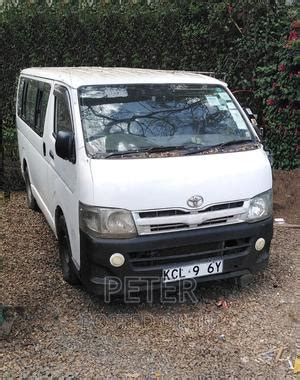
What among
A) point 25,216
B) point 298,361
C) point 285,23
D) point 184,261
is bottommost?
point 25,216

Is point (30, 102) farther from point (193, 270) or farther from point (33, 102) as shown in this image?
point (193, 270)

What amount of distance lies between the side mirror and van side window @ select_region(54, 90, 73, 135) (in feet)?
0.64

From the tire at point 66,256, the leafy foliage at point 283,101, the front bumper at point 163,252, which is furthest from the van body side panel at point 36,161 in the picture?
the leafy foliage at point 283,101

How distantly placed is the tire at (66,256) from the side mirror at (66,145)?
0.68 metres

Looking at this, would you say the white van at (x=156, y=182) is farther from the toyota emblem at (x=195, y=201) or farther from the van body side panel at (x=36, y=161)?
the van body side panel at (x=36, y=161)

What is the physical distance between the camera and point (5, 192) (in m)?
4.78

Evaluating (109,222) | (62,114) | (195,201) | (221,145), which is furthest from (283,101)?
(109,222)

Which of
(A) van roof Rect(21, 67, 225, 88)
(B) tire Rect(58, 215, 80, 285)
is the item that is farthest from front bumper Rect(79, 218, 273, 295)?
(A) van roof Rect(21, 67, 225, 88)

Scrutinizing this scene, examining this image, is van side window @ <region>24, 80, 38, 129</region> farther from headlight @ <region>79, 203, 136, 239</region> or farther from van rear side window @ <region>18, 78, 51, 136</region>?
headlight @ <region>79, 203, 136, 239</region>

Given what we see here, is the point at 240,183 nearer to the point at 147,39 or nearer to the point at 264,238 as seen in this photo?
the point at 264,238

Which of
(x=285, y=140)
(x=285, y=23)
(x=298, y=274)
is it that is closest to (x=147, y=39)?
(x=285, y=23)

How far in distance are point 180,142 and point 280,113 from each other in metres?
4.27

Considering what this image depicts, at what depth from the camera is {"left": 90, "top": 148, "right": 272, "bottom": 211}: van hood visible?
135 inches

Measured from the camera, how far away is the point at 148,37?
8961 millimetres
